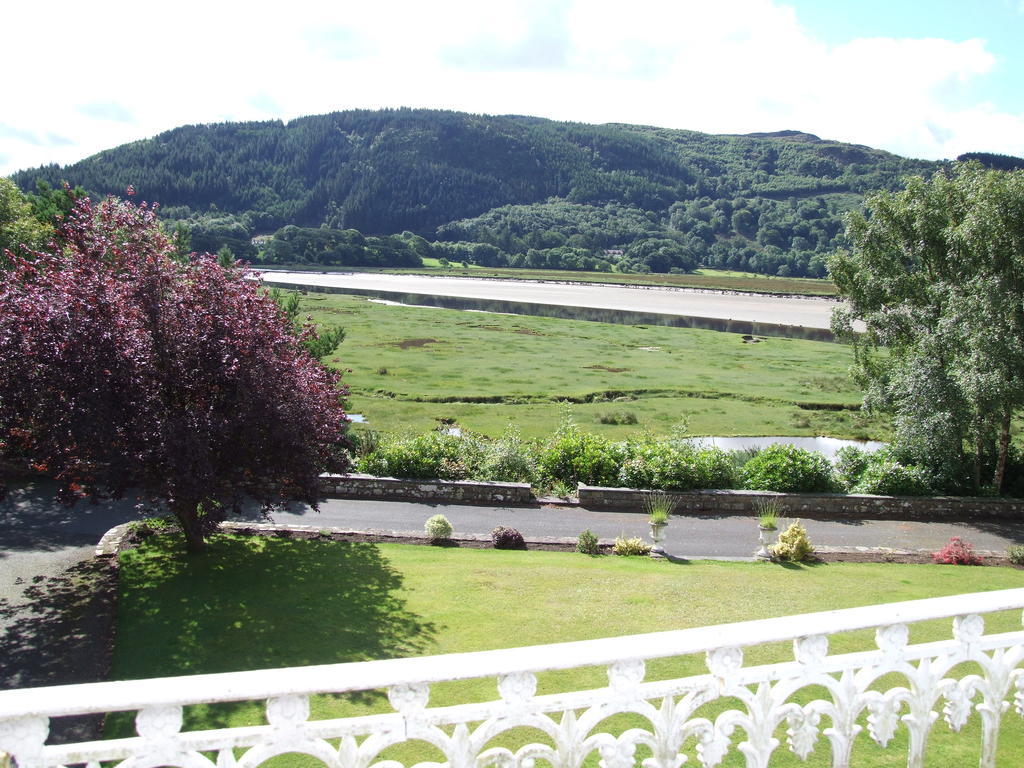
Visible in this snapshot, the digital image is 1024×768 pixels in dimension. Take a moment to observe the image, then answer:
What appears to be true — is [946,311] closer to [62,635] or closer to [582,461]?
[582,461]

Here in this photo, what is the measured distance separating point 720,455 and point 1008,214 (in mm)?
11542

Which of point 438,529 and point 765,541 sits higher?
point 765,541

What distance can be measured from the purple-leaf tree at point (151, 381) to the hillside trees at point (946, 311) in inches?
779

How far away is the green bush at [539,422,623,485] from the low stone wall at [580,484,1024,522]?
881 millimetres

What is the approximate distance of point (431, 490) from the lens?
77.9 feet

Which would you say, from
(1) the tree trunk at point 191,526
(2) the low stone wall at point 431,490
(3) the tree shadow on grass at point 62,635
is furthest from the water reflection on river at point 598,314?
(3) the tree shadow on grass at point 62,635

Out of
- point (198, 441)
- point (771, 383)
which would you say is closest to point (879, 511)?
point (198, 441)

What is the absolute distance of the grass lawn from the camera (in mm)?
9492

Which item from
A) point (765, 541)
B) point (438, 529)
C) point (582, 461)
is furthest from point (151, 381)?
point (582, 461)

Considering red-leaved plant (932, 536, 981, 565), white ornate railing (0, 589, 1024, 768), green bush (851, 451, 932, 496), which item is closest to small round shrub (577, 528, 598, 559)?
red-leaved plant (932, 536, 981, 565)

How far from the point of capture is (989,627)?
1123cm

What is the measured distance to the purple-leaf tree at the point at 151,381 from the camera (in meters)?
12.7

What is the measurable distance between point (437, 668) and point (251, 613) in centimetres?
1003

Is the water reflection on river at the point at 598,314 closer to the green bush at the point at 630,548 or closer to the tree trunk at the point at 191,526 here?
the green bush at the point at 630,548
